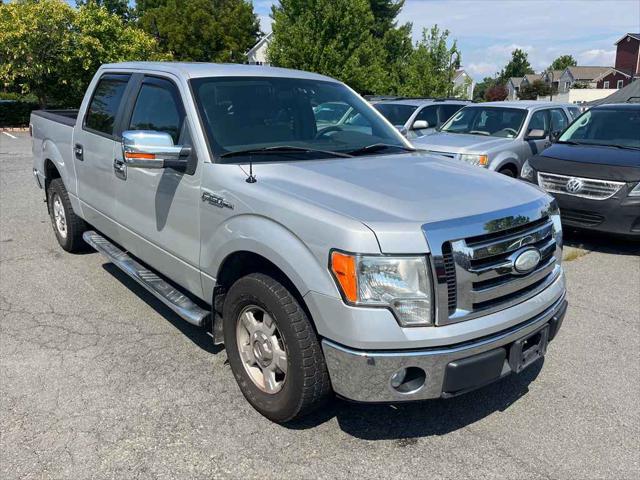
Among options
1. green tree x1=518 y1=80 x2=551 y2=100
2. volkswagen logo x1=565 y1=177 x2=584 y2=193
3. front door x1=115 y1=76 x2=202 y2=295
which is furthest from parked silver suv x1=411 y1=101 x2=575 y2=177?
green tree x1=518 y1=80 x2=551 y2=100

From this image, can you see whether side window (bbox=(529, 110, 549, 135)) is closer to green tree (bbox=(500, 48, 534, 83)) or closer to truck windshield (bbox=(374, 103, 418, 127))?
truck windshield (bbox=(374, 103, 418, 127))

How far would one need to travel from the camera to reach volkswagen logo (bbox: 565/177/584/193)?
6.65 meters

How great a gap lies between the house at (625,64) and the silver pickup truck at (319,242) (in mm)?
71522

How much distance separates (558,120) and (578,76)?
8661 cm

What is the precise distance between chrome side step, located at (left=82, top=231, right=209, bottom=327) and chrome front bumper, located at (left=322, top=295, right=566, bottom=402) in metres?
1.17

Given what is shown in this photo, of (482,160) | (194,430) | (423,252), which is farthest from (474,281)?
(482,160)

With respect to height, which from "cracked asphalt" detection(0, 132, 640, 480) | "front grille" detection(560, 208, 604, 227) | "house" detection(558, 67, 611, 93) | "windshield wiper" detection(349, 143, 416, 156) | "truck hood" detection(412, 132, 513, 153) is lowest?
"cracked asphalt" detection(0, 132, 640, 480)

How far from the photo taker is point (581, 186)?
6.64m

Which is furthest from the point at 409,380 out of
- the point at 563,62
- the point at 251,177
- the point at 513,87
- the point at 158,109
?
the point at 563,62

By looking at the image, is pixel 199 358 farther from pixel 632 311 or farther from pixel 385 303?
pixel 632 311

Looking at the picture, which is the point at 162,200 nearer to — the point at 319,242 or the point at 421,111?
the point at 319,242

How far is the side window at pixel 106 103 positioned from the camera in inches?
179

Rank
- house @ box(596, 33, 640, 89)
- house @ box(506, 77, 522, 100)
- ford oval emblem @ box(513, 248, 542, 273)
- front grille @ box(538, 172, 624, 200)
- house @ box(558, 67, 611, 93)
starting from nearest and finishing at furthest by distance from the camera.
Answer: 1. ford oval emblem @ box(513, 248, 542, 273)
2. front grille @ box(538, 172, 624, 200)
3. house @ box(596, 33, 640, 89)
4. house @ box(558, 67, 611, 93)
5. house @ box(506, 77, 522, 100)

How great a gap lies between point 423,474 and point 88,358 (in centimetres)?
237
